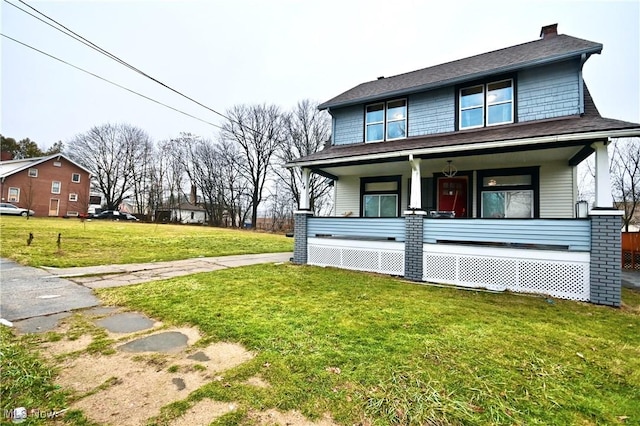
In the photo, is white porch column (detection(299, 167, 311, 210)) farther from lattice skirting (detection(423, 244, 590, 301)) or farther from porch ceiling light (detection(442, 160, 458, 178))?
porch ceiling light (detection(442, 160, 458, 178))

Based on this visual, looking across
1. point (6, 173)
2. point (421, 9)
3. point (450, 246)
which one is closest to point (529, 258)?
point (450, 246)

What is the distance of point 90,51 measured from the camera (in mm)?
8922

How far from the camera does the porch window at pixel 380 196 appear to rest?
408 inches

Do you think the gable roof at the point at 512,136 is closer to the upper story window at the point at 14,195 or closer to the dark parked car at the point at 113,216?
the dark parked car at the point at 113,216

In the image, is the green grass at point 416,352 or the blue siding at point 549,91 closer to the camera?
the green grass at point 416,352

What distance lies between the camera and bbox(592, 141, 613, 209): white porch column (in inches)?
219

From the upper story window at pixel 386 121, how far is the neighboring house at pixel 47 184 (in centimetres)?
3161

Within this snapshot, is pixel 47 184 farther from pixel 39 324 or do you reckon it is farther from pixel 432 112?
pixel 432 112

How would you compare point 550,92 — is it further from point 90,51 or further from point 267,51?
point 267,51

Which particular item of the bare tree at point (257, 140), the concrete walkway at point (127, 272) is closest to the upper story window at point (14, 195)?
the bare tree at point (257, 140)

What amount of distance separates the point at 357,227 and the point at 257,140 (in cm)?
2849

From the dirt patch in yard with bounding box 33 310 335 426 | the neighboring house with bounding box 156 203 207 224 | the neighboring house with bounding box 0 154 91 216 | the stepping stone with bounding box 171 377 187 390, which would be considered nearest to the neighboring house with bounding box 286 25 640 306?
the dirt patch in yard with bounding box 33 310 335 426

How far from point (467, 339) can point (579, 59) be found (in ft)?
26.2

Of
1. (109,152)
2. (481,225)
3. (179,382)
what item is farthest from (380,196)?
(109,152)
